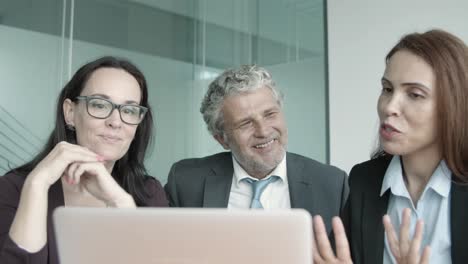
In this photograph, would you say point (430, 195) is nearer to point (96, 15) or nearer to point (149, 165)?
point (149, 165)

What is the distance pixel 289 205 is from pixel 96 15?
207cm

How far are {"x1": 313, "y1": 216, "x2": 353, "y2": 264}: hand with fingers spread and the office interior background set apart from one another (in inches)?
92.3

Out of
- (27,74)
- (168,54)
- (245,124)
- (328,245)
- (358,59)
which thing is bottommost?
(328,245)

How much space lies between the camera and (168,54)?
3.98 meters

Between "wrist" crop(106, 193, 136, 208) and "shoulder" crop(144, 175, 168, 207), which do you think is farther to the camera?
"shoulder" crop(144, 175, 168, 207)

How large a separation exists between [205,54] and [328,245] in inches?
116

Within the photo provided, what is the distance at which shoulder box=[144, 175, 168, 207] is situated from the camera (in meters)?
2.20

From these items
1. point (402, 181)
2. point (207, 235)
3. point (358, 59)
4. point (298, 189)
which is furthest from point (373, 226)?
point (358, 59)

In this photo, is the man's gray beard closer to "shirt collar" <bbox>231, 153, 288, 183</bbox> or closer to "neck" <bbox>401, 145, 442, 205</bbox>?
"shirt collar" <bbox>231, 153, 288, 183</bbox>

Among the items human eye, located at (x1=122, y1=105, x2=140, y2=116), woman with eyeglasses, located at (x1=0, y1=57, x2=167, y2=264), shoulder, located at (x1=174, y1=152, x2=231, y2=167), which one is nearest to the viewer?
woman with eyeglasses, located at (x1=0, y1=57, x2=167, y2=264)

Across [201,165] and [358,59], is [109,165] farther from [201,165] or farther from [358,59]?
[358,59]

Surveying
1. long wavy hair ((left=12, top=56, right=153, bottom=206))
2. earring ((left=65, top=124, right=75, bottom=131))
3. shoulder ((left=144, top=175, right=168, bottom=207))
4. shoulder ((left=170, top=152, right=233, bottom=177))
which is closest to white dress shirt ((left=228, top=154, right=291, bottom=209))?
shoulder ((left=170, top=152, right=233, bottom=177))

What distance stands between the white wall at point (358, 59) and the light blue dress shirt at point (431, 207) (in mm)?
2653

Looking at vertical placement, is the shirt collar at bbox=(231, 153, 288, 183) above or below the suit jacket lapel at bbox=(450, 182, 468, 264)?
above
